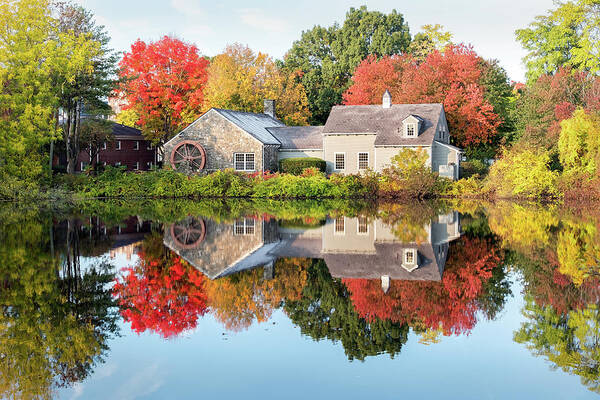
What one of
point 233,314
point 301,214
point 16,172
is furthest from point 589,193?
point 16,172

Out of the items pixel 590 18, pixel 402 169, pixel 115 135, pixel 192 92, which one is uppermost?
pixel 590 18

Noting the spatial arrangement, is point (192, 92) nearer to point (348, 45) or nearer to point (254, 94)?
point (254, 94)

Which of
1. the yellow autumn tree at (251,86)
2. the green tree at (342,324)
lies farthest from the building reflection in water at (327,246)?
the yellow autumn tree at (251,86)

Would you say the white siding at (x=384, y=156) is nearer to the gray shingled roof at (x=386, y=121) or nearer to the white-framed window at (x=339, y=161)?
the gray shingled roof at (x=386, y=121)

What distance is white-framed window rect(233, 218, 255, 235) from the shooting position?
18.2m

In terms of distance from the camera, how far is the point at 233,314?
8977 millimetres

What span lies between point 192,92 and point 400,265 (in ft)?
122

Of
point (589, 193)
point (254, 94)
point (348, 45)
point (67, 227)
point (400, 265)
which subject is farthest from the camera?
point (348, 45)

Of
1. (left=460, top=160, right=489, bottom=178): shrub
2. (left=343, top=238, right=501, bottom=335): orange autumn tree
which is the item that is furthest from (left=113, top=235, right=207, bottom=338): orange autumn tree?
(left=460, top=160, right=489, bottom=178): shrub

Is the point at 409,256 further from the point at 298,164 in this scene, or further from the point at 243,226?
the point at 298,164

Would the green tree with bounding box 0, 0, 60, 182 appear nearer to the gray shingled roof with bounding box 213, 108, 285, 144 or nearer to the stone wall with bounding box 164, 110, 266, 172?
the stone wall with bounding box 164, 110, 266, 172

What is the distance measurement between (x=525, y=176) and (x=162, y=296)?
27387mm

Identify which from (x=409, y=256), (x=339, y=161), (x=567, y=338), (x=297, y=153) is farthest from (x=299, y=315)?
(x=297, y=153)

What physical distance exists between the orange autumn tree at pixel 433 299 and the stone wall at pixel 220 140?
2809cm
